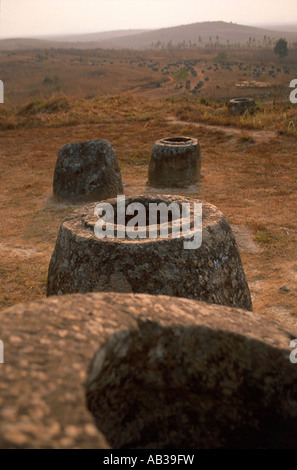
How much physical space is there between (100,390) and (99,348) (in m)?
0.16

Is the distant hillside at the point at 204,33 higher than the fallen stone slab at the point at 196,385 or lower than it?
higher

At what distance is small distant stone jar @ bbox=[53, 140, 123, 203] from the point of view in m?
7.23

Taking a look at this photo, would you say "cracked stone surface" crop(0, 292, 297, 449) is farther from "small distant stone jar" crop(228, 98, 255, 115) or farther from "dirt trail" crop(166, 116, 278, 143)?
"small distant stone jar" crop(228, 98, 255, 115)

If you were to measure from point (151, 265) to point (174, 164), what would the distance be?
6106 mm

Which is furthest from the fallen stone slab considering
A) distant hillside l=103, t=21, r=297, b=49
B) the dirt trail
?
distant hillside l=103, t=21, r=297, b=49

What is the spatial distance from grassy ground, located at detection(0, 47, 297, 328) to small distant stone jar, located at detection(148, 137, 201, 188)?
0.42 meters

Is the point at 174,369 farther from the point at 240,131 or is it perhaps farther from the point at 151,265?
the point at 240,131

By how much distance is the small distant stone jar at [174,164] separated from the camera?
8.42 meters

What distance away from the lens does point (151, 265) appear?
2.59m

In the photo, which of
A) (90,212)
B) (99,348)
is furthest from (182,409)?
(90,212)

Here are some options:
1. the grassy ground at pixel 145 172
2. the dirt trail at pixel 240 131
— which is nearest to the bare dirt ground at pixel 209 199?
the grassy ground at pixel 145 172

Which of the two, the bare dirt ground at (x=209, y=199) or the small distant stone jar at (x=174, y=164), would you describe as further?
the small distant stone jar at (x=174, y=164)

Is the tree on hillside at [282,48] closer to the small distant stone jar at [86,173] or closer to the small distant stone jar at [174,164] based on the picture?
the small distant stone jar at [174,164]

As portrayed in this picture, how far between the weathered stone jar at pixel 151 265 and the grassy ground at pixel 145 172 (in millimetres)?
1488
